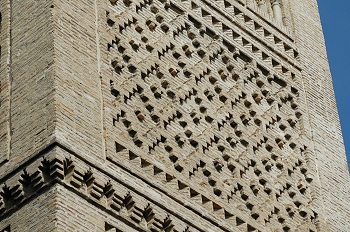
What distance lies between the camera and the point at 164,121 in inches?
683

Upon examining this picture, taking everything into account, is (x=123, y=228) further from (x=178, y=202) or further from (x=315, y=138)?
(x=315, y=138)

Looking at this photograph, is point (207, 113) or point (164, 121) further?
point (207, 113)

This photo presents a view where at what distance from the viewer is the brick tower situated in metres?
15.8

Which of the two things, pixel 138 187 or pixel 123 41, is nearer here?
pixel 138 187

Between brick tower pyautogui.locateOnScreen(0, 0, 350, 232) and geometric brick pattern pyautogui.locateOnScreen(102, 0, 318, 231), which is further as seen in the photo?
geometric brick pattern pyautogui.locateOnScreen(102, 0, 318, 231)

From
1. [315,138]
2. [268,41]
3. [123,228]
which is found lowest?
[123,228]

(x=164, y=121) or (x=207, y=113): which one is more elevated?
(x=207, y=113)

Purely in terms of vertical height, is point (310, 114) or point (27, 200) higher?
point (310, 114)

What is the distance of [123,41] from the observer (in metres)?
17.8

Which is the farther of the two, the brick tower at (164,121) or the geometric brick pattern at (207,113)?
the geometric brick pattern at (207,113)

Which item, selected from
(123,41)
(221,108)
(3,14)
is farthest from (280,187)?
(3,14)

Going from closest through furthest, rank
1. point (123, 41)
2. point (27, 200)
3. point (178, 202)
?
point (27, 200), point (178, 202), point (123, 41)

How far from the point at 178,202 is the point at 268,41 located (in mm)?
4284

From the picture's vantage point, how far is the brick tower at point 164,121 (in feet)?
51.7
